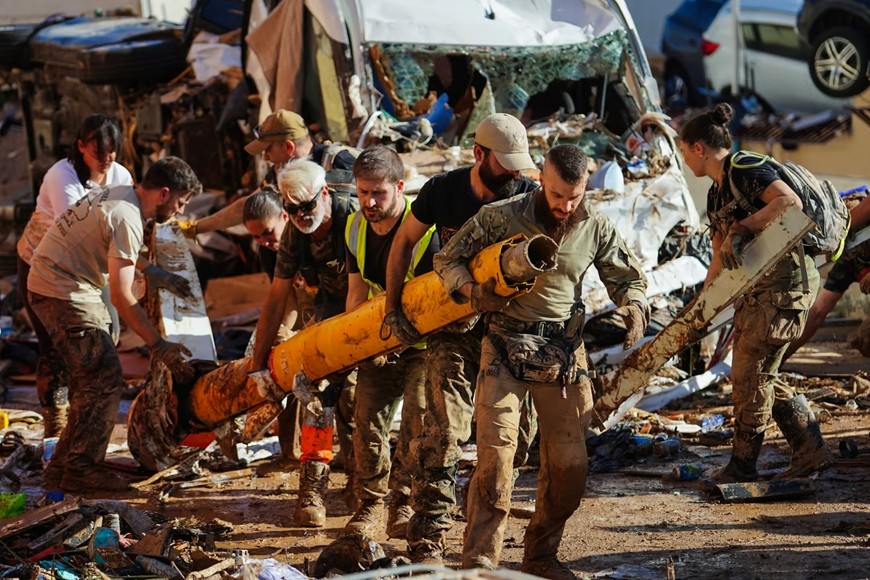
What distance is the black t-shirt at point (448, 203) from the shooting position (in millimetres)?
5938

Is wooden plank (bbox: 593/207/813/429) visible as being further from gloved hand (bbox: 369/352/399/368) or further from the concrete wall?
the concrete wall

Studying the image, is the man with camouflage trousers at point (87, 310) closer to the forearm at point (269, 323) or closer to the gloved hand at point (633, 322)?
the forearm at point (269, 323)

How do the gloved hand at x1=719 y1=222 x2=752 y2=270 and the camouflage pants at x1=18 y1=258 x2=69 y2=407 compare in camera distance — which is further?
Answer: the camouflage pants at x1=18 y1=258 x2=69 y2=407

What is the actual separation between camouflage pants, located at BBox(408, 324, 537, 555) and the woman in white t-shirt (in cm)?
309

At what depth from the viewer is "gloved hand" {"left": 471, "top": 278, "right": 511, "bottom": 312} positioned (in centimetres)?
531

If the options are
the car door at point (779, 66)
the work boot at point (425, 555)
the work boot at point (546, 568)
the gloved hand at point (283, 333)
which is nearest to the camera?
the work boot at point (546, 568)

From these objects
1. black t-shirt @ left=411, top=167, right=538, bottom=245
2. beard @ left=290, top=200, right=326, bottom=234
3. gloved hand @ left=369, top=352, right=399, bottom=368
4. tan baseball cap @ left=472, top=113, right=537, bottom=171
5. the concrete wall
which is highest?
tan baseball cap @ left=472, top=113, right=537, bottom=171

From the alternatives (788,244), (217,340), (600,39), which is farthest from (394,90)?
(788,244)

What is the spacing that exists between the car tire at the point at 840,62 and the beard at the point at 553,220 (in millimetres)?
11589

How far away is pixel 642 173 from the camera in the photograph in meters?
9.62

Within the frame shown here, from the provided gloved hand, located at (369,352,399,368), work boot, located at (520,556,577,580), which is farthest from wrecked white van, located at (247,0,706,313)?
work boot, located at (520,556,577,580)

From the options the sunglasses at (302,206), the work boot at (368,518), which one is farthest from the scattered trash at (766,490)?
the sunglasses at (302,206)

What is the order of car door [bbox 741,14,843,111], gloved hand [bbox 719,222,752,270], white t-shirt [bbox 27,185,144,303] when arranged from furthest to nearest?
car door [bbox 741,14,843,111] → white t-shirt [bbox 27,185,144,303] → gloved hand [bbox 719,222,752,270]

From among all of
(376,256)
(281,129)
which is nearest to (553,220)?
(376,256)
